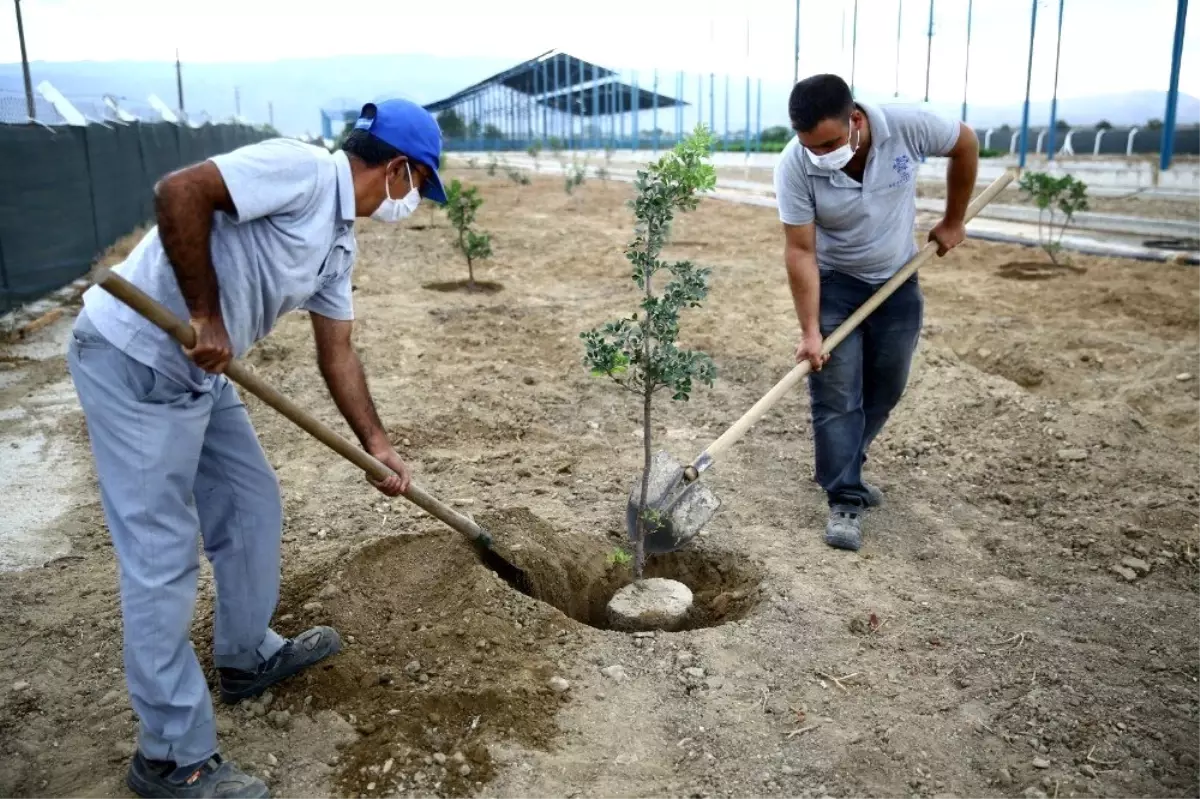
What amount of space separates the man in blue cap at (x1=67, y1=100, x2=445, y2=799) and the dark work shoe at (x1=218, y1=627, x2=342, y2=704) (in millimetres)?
414

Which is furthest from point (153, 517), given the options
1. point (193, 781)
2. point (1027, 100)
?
point (1027, 100)

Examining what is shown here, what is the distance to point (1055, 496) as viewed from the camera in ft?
14.4

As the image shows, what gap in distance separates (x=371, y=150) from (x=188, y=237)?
0.55 meters

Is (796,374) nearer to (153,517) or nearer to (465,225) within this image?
(153,517)

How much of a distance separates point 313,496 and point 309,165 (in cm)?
242

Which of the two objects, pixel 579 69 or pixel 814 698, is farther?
pixel 579 69

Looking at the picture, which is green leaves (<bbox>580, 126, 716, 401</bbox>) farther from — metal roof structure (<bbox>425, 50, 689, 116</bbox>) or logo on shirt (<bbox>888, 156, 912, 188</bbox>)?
metal roof structure (<bbox>425, 50, 689, 116</bbox>)

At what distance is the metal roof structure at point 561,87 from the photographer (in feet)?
180

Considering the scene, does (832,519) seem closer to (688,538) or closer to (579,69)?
(688,538)

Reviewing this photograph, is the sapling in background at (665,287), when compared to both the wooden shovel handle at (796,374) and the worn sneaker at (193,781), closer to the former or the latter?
the wooden shovel handle at (796,374)

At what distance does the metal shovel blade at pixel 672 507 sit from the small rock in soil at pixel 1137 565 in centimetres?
162

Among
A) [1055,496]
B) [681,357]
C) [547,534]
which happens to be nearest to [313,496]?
[547,534]

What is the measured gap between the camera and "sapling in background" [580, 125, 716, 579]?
10.6 feet

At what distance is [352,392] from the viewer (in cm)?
284
